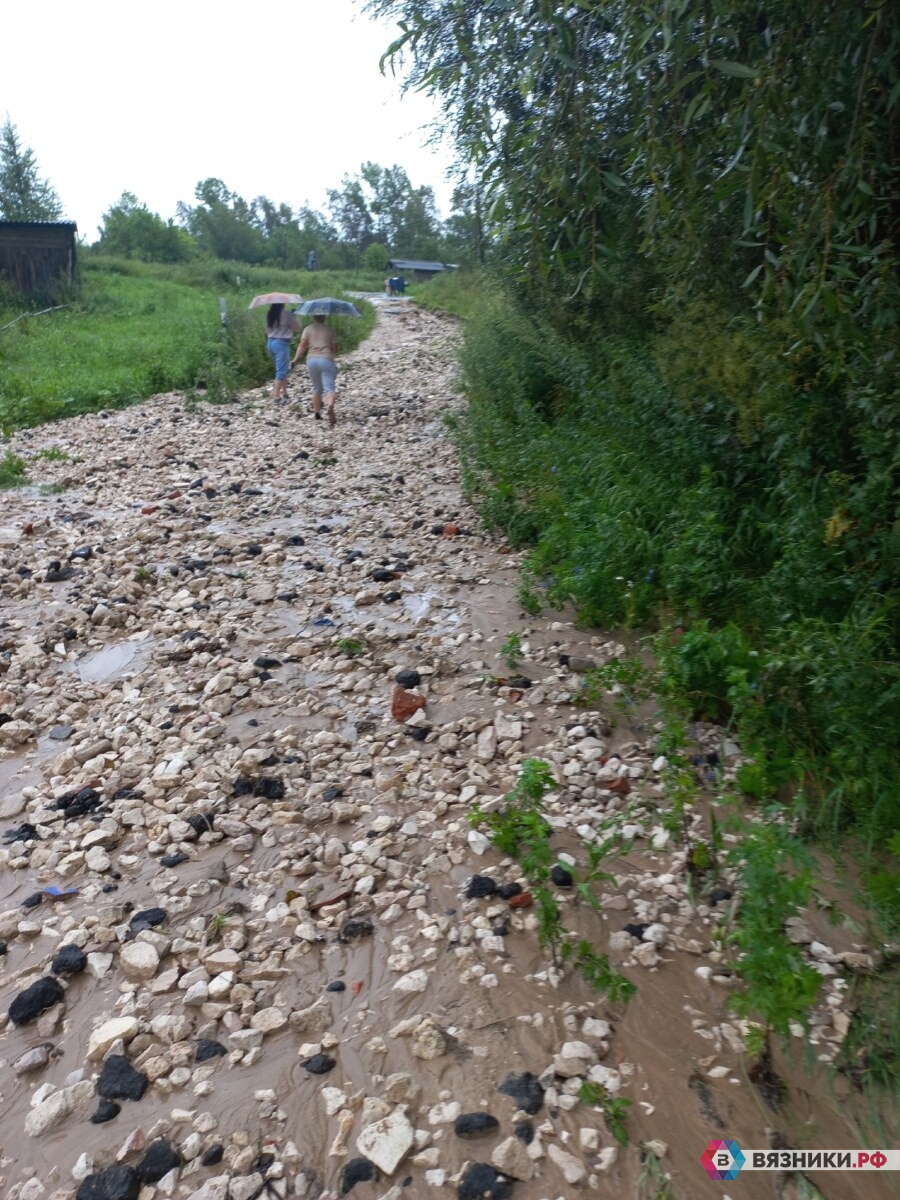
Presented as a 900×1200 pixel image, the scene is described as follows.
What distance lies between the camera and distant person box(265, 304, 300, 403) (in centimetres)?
1562

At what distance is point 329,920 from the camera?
3477 millimetres

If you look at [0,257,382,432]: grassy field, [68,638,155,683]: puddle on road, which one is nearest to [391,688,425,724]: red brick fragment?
[68,638,155,683]: puddle on road

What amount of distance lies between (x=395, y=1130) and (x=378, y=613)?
3.96m

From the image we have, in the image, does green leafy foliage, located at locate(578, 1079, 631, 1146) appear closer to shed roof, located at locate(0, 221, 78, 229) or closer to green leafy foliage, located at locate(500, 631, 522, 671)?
green leafy foliage, located at locate(500, 631, 522, 671)

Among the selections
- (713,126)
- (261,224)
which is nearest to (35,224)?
(713,126)

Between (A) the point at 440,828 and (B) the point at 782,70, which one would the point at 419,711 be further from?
(B) the point at 782,70

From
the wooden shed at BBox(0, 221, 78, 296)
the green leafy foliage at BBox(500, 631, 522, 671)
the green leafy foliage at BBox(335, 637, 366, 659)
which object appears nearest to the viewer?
the green leafy foliage at BBox(500, 631, 522, 671)

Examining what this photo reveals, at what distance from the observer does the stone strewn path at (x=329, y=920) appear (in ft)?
8.56

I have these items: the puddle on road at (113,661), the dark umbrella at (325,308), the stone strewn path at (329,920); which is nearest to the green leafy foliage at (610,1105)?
the stone strewn path at (329,920)

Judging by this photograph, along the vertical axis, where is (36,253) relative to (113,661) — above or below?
above

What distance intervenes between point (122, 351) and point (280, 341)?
535cm

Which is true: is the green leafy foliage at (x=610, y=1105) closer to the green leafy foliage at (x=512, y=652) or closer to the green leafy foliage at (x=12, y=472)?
the green leafy foliage at (x=512, y=652)

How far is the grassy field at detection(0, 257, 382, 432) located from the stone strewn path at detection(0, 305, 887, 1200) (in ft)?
30.8

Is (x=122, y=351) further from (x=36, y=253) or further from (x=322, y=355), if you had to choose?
(x=36, y=253)
